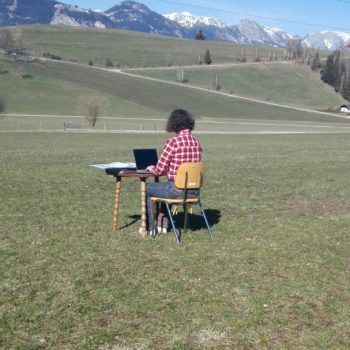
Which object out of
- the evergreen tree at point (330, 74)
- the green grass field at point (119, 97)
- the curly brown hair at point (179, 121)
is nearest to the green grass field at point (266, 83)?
the evergreen tree at point (330, 74)

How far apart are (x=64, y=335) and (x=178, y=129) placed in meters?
4.55

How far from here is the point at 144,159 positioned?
9719 mm

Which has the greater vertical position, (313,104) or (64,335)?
(64,335)

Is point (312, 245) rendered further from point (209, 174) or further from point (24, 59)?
point (24, 59)

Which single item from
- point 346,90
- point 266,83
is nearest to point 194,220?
point 266,83

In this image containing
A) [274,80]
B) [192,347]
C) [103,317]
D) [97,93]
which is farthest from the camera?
[274,80]

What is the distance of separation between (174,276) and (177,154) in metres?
2.50

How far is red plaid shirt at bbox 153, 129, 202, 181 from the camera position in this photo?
365 inches

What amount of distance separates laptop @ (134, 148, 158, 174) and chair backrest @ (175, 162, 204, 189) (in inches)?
26.2

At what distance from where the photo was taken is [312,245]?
9133mm

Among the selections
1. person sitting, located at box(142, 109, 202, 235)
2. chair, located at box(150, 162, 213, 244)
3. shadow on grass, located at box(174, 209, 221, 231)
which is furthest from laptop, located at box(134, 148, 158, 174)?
shadow on grass, located at box(174, 209, 221, 231)

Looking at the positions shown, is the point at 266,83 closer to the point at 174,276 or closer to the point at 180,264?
the point at 180,264

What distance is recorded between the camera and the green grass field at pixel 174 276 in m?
5.57

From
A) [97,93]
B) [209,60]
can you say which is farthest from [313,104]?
[97,93]
